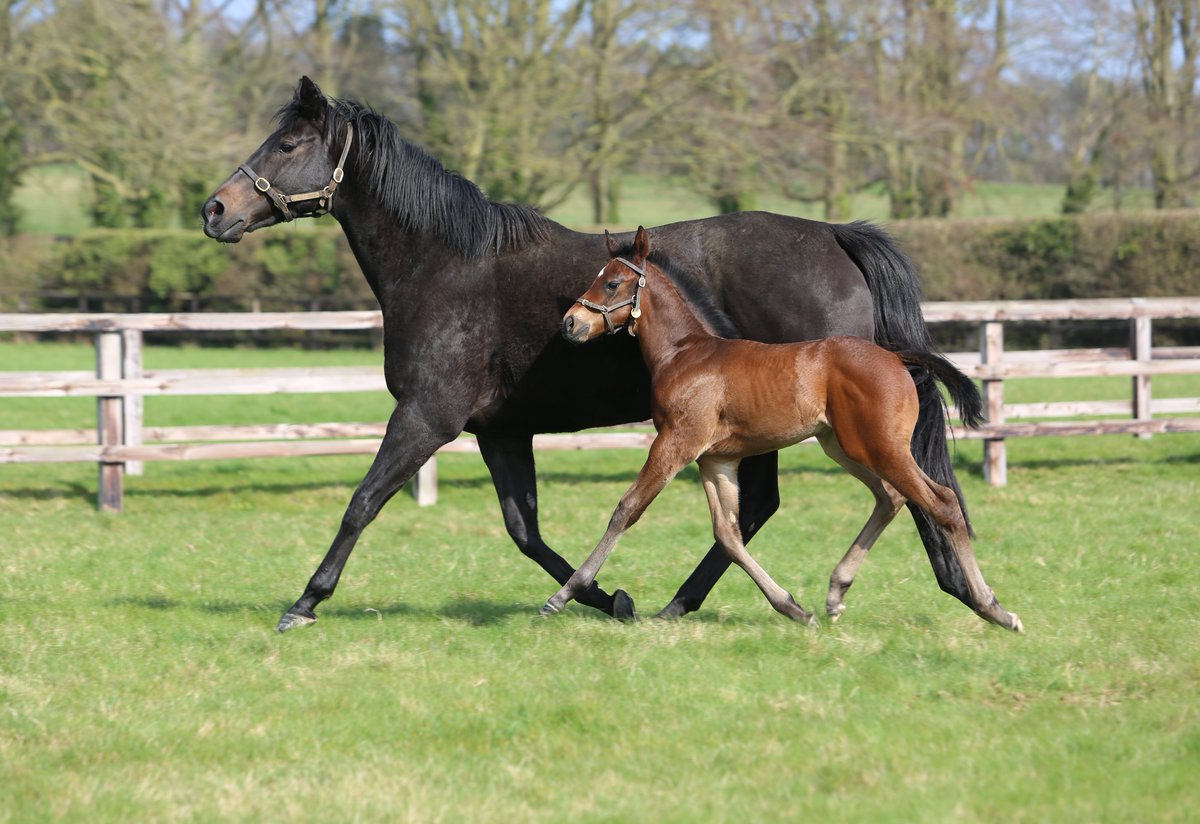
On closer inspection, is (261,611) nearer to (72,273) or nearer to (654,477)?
(654,477)

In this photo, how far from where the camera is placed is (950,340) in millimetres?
23406

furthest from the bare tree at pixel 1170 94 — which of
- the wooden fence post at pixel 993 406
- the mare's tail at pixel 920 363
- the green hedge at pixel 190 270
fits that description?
the mare's tail at pixel 920 363

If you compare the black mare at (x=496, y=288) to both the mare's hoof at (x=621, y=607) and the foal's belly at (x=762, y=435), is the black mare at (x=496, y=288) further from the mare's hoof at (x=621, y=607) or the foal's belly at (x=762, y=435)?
the foal's belly at (x=762, y=435)

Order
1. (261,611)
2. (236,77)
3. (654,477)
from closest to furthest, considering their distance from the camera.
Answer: (654,477) → (261,611) → (236,77)

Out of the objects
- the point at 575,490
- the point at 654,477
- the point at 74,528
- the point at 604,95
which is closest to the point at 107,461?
the point at 74,528

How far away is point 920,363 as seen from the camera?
17.1 ft

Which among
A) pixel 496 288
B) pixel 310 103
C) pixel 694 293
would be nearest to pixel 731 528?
pixel 694 293

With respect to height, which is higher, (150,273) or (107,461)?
(150,273)

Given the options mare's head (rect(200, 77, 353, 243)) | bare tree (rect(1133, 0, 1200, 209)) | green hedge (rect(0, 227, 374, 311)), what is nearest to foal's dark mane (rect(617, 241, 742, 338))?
mare's head (rect(200, 77, 353, 243))

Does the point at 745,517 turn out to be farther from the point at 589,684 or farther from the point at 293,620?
the point at 293,620

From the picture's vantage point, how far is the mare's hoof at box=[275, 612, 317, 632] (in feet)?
18.4

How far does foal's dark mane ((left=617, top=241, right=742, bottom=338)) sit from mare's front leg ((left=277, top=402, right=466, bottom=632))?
1129 mm

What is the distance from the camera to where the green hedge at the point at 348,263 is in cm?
2209

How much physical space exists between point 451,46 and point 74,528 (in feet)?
60.7
